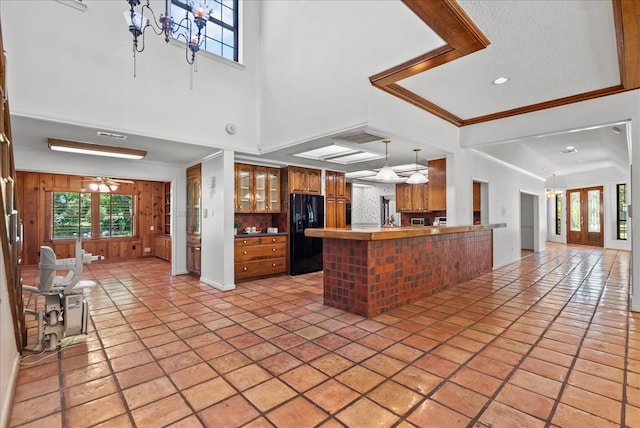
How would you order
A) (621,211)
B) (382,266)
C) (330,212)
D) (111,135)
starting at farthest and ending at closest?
(621,211) < (330,212) < (111,135) < (382,266)

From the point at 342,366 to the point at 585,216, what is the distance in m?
12.8

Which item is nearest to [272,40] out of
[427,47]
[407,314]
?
[427,47]

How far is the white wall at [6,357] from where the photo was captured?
1724 mm

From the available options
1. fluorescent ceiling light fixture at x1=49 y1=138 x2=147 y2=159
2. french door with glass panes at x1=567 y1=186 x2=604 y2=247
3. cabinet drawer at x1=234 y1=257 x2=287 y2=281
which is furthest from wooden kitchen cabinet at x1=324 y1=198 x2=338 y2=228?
french door with glass panes at x1=567 y1=186 x2=604 y2=247

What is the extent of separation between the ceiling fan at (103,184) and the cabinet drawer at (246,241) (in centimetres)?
474

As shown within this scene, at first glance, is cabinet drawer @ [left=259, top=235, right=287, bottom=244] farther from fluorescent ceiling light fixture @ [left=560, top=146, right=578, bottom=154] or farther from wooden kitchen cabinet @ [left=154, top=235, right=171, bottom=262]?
fluorescent ceiling light fixture @ [left=560, top=146, right=578, bottom=154]

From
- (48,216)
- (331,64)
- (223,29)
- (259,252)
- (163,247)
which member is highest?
(223,29)

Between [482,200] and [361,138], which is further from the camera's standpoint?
[482,200]

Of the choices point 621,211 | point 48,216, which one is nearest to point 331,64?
point 48,216

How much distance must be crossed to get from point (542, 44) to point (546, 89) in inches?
48.6

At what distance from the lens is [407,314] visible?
3566 millimetres

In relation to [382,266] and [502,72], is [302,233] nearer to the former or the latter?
[382,266]

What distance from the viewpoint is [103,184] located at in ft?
25.8

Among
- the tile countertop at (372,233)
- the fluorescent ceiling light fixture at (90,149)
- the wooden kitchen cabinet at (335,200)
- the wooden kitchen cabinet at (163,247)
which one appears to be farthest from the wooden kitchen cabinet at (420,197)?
the wooden kitchen cabinet at (163,247)
